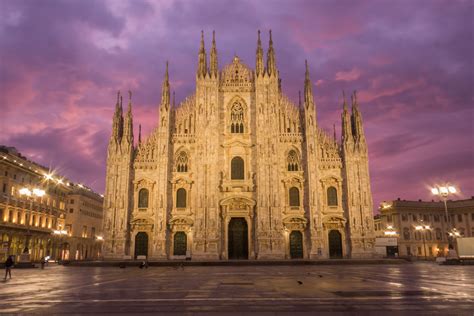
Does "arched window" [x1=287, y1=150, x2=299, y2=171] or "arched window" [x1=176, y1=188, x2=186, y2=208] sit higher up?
"arched window" [x1=287, y1=150, x2=299, y2=171]

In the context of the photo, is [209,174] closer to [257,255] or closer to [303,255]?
[257,255]

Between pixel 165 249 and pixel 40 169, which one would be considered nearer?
pixel 165 249

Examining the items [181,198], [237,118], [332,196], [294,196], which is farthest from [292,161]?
[181,198]

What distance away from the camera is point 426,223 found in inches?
3127

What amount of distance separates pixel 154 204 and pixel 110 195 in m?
5.17

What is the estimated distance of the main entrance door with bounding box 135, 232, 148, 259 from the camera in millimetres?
46031

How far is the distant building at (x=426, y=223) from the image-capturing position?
78125 millimetres

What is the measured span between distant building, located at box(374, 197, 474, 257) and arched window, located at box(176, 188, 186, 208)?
47.3 meters

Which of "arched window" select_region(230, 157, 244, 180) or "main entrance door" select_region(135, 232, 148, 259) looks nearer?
"main entrance door" select_region(135, 232, 148, 259)

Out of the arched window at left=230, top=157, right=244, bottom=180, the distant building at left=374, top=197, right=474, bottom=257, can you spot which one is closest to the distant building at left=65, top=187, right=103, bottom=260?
the arched window at left=230, top=157, right=244, bottom=180

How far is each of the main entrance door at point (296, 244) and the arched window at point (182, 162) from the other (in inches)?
583

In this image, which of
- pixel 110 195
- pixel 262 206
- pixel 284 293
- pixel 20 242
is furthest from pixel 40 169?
pixel 284 293

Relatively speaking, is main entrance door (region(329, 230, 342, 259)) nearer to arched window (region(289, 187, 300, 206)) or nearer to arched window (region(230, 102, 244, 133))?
arched window (region(289, 187, 300, 206))

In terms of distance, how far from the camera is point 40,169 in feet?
199
